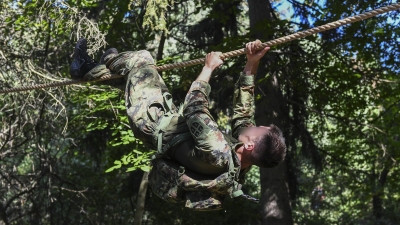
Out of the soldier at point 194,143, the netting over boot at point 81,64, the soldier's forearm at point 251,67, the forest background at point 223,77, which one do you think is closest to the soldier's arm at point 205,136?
the soldier at point 194,143

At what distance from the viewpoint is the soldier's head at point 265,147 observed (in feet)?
9.73

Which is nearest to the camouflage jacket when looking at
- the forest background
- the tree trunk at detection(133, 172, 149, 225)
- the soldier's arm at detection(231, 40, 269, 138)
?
the soldier's arm at detection(231, 40, 269, 138)

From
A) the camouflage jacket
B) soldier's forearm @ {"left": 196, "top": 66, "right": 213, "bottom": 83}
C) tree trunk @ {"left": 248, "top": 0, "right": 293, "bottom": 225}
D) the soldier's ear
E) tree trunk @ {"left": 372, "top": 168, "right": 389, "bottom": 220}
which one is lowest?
the camouflage jacket

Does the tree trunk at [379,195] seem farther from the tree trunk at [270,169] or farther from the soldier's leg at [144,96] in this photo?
the soldier's leg at [144,96]

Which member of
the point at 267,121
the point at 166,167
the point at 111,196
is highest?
the point at 267,121

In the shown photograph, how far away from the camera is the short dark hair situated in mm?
2963

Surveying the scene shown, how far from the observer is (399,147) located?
9523 mm

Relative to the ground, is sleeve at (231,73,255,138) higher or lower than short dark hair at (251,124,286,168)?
higher

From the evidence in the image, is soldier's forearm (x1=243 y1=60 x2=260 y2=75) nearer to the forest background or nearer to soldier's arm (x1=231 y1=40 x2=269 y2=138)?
soldier's arm (x1=231 y1=40 x2=269 y2=138)

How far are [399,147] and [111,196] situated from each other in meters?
5.70

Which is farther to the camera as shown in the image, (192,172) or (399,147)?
(399,147)

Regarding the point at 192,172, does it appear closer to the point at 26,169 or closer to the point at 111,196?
the point at 111,196

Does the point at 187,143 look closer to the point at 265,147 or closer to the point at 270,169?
the point at 265,147

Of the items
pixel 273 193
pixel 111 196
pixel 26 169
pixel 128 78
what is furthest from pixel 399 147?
pixel 26 169
